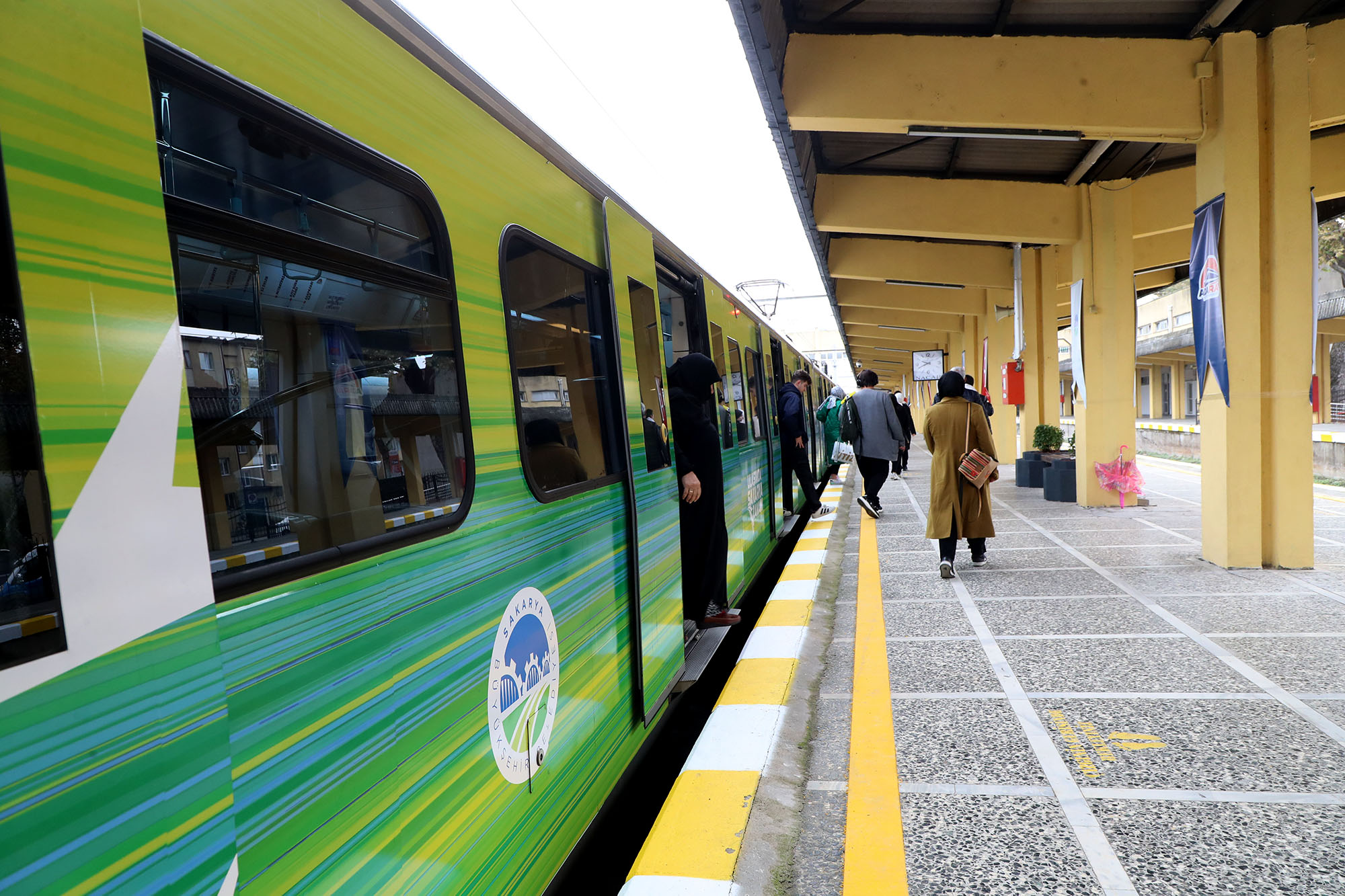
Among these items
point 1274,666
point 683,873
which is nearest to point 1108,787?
point 683,873

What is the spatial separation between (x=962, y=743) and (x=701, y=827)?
1.30m

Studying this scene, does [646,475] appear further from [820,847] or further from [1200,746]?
[1200,746]

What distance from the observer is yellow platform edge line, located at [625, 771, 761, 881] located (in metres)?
2.41

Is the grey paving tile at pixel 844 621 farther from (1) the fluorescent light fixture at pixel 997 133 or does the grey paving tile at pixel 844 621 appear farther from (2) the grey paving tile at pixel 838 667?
(1) the fluorescent light fixture at pixel 997 133

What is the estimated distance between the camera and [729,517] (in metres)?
5.78

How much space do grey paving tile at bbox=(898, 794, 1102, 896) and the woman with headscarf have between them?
6.64ft

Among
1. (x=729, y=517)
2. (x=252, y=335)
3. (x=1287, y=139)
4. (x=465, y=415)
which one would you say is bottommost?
(x=729, y=517)

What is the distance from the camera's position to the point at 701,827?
8.62ft

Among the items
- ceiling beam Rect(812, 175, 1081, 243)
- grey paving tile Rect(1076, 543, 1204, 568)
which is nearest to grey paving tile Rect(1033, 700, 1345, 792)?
grey paving tile Rect(1076, 543, 1204, 568)

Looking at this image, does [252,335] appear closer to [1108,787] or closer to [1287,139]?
[1108,787]

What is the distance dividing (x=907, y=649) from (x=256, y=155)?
416 centimetres

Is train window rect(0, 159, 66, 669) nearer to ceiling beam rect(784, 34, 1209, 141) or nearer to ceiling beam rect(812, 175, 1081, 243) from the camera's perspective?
ceiling beam rect(784, 34, 1209, 141)

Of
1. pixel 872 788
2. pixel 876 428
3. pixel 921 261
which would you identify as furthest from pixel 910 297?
pixel 872 788

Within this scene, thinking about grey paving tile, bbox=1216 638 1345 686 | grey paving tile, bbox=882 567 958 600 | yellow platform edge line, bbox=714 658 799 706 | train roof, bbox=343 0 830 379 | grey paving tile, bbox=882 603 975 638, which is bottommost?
grey paving tile, bbox=1216 638 1345 686
